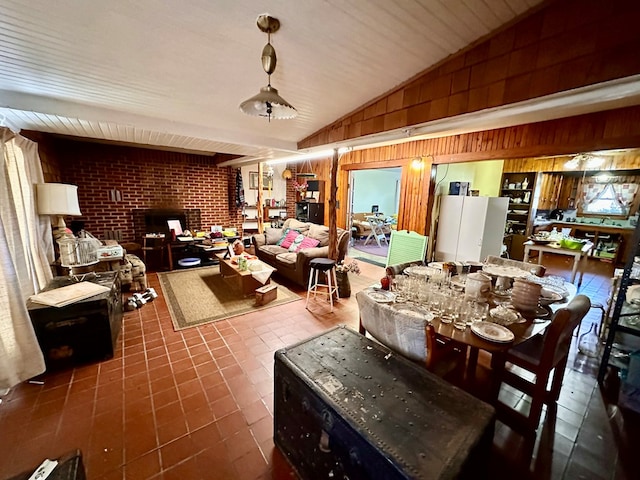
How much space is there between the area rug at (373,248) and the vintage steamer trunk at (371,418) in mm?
5445

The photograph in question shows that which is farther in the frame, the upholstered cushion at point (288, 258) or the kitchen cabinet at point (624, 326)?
the upholstered cushion at point (288, 258)

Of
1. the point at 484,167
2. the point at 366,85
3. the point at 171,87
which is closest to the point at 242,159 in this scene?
the point at 171,87

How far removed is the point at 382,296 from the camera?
1.91 meters

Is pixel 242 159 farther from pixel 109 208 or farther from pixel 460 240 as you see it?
pixel 460 240

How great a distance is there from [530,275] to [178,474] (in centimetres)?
298

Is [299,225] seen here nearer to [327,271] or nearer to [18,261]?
[327,271]

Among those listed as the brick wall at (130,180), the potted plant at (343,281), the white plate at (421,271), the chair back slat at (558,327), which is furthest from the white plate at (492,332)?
the brick wall at (130,180)

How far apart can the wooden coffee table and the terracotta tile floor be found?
4.03 ft

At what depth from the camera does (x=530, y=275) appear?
7.57 ft

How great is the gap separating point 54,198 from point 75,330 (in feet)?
5.20

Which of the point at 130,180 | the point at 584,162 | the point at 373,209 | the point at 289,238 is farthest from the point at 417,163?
the point at 130,180

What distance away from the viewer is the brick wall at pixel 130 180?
4.75 metres

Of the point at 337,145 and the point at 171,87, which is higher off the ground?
the point at 171,87

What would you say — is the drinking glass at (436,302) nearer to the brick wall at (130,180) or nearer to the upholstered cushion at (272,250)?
the upholstered cushion at (272,250)
